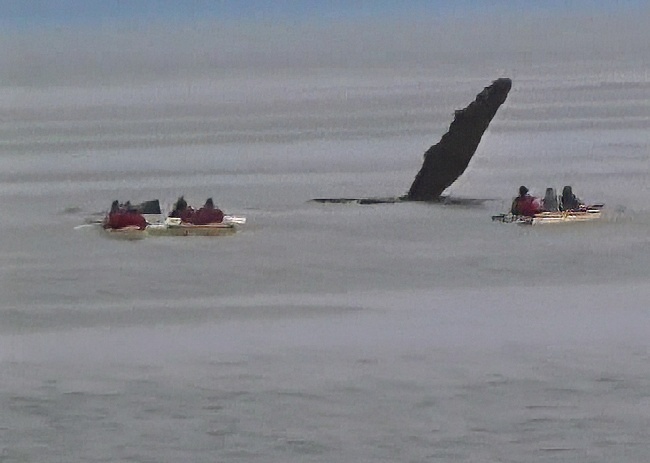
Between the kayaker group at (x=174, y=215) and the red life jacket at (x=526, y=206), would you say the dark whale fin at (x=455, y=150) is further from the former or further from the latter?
the kayaker group at (x=174, y=215)

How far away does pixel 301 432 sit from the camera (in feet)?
5.51

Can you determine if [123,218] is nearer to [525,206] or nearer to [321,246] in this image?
[321,246]

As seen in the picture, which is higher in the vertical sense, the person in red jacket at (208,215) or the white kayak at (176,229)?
the person in red jacket at (208,215)

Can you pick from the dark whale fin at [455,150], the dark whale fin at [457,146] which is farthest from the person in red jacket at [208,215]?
the dark whale fin at [457,146]

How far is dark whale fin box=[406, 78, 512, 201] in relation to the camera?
72.3 inches

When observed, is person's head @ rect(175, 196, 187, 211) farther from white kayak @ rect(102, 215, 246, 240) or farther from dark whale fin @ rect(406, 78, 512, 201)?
dark whale fin @ rect(406, 78, 512, 201)

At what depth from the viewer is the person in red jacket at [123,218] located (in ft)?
5.96

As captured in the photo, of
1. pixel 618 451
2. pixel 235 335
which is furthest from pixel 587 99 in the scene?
pixel 235 335

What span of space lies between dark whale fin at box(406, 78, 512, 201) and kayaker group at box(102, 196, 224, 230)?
1.17 feet

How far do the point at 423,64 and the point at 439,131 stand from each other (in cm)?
12

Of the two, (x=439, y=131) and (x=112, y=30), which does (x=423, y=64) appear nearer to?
(x=439, y=131)

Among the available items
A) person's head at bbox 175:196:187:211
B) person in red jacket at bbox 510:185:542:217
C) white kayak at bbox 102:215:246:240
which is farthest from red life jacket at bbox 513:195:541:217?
person's head at bbox 175:196:187:211

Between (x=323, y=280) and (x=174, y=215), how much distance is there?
0.29m

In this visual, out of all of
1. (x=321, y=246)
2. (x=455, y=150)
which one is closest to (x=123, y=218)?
(x=321, y=246)
